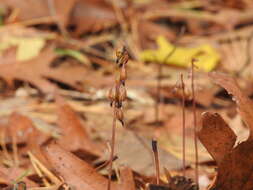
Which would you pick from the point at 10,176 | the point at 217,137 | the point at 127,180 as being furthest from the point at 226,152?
the point at 10,176

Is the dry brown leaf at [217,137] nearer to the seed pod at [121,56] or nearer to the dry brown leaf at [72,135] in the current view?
the seed pod at [121,56]

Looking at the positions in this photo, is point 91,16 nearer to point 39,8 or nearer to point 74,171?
point 39,8

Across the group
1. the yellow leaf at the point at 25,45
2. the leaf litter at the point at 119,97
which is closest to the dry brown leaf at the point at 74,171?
the leaf litter at the point at 119,97

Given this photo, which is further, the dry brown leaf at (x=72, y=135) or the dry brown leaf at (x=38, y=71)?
the dry brown leaf at (x=38, y=71)

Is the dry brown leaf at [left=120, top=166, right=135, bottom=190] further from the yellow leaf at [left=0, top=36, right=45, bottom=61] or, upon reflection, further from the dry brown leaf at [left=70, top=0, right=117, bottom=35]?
the dry brown leaf at [left=70, top=0, right=117, bottom=35]

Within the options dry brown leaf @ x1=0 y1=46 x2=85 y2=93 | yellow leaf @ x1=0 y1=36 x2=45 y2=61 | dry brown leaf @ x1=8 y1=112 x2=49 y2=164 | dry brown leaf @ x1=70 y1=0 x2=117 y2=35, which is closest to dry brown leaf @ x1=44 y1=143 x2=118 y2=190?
dry brown leaf @ x1=8 y1=112 x2=49 y2=164
